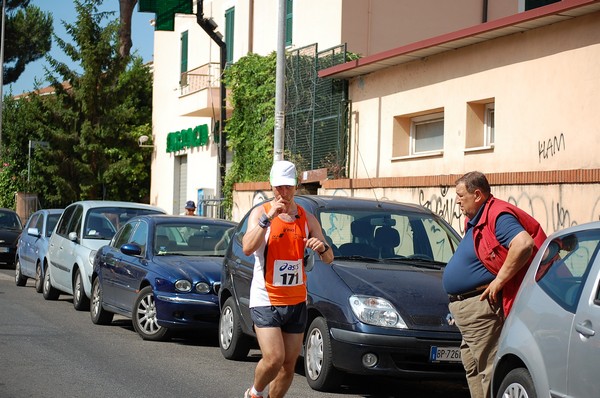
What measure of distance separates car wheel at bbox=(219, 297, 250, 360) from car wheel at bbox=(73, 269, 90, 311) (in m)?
5.24

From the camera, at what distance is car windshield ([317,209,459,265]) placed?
10547 mm

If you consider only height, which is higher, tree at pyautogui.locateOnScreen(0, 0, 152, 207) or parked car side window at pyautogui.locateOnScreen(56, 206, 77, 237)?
tree at pyautogui.locateOnScreen(0, 0, 152, 207)

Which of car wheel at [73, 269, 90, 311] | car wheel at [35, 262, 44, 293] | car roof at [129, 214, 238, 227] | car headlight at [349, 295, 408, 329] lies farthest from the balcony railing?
car headlight at [349, 295, 408, 329]

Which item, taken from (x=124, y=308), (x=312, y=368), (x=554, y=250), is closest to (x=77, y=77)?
(x=124, y=308)

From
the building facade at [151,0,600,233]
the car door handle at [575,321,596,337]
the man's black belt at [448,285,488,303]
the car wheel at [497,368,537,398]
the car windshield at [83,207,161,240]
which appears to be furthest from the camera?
the car windshield at [83,207,161,240]

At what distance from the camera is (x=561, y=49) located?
15164 millimetres

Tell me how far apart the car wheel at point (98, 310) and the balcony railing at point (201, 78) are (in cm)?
1406

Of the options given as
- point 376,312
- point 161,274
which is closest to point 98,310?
point 161,274

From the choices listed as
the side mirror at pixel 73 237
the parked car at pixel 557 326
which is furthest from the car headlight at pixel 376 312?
the side mirror at pixel 73 237

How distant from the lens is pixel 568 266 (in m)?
6.92

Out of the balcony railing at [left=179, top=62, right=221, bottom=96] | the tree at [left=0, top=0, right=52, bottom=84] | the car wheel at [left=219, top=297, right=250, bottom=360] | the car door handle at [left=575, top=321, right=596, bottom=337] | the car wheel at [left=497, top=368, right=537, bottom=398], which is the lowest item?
the car wheel at [left=219, top=297, right=250, bottom=360]

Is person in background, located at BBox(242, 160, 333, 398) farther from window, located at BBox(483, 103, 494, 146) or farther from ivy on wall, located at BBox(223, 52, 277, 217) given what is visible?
ivy on wall, located at BBox(223, 52, 277, 217)

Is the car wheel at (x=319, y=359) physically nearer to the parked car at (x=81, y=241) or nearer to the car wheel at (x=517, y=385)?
the car wheel at (x=517, y=385)

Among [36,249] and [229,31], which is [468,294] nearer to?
[36,249]
